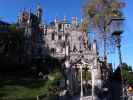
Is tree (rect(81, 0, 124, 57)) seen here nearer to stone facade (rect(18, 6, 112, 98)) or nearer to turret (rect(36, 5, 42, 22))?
stone facade (rect(18, 6, 112, 98))

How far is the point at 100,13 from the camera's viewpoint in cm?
3909

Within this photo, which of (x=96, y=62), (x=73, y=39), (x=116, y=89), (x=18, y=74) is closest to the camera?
(x=116, y=89)

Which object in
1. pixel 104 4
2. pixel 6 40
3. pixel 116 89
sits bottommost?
pixel 116 89

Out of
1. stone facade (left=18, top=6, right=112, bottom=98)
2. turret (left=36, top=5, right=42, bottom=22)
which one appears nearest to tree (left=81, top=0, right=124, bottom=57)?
stone facade (left=18, top=6, right=112, bottom=98)

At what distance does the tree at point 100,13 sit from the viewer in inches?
1497

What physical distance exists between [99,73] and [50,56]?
2341 cm

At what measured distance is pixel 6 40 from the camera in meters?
44.9

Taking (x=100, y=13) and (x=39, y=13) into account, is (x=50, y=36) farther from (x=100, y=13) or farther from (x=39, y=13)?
(x=100, y=13)

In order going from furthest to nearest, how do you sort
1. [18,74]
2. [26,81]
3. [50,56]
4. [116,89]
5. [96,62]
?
[50,56] → [18,74] → [26,81] → [96,62] → [116,89]

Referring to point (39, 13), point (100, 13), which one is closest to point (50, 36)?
point (39, 13)

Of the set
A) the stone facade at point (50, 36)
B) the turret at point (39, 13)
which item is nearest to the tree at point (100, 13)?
the stone facade at point (50, 36)

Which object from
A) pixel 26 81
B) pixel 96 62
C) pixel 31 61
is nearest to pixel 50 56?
pixel 31 61

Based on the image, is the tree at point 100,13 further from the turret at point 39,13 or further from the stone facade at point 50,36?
the turret at point 39,13

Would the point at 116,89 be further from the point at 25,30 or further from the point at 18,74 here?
the point at 25,30
